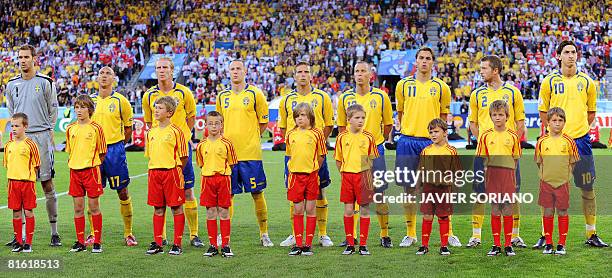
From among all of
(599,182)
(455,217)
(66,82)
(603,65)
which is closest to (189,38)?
(66,82)

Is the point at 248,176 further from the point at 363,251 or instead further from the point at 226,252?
the point at 363,251

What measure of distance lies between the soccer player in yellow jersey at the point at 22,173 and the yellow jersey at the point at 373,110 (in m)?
3.18

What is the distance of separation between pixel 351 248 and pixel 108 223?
12.4 feet

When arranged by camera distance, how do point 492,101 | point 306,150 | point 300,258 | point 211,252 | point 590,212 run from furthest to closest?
point 492,101 < point 590,212 < point 306,150 < point 211,252 < point 300,258

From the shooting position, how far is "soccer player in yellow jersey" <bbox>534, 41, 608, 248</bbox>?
346 inches

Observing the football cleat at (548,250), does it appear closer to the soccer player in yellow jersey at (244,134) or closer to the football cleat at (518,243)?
the football cleat at (518,243)

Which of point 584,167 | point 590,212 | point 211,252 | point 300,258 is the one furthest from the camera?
point 590,212

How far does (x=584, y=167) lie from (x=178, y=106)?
169 inches

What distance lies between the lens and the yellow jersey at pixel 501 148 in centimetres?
844

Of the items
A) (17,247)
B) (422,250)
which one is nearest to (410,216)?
(422,250)

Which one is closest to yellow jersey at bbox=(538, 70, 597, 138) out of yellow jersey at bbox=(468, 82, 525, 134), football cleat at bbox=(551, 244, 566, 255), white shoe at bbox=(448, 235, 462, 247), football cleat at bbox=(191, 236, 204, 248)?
yellow jersey at bbox=(468, 82, 525, 134)

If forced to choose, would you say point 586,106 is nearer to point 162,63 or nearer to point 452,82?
point 162,63

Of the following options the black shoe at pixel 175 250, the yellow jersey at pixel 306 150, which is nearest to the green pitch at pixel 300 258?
the black shoe at pixel 175 250

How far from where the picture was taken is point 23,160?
28.5 feet
